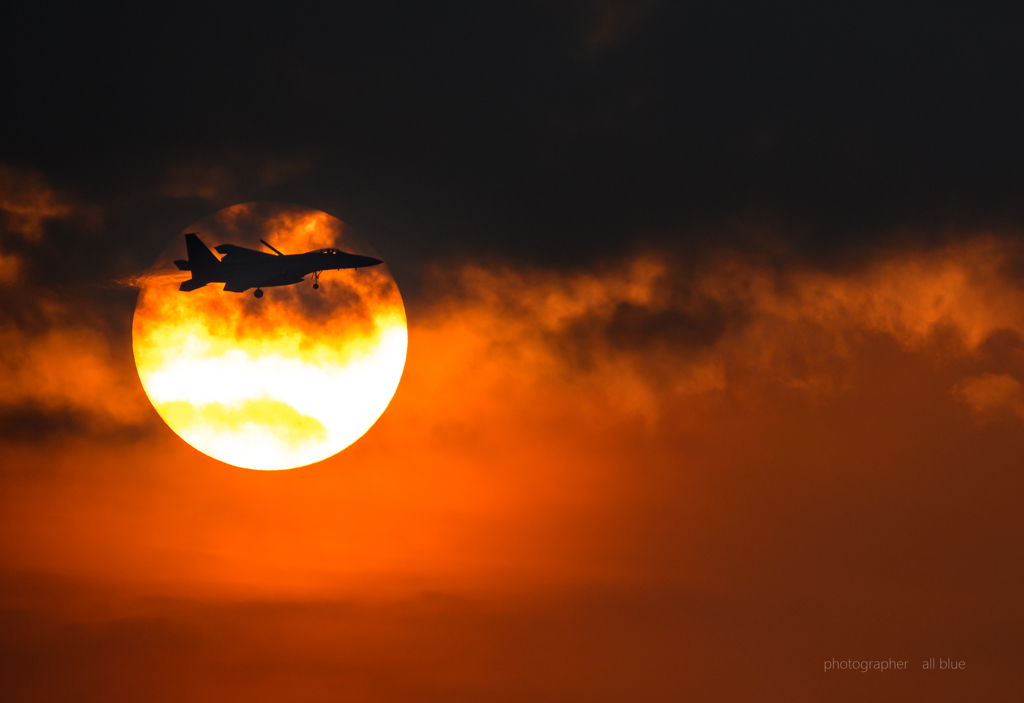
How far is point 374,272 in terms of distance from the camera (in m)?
87.2

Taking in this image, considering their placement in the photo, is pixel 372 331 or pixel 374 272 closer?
pixel 372 331

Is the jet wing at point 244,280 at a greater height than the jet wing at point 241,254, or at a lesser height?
lesser

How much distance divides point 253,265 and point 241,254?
218 centimetres

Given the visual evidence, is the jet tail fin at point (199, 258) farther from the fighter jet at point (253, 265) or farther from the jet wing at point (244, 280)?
the jet wing at point (244, 280)

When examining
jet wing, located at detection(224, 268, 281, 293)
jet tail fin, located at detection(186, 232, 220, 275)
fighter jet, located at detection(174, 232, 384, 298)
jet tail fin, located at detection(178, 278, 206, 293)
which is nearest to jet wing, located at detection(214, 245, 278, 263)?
fighter jet, located at detection(174, 232, 384, 298)

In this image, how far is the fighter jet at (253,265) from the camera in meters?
80.6

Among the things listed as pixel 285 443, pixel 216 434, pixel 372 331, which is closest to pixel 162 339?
pixel 216 434

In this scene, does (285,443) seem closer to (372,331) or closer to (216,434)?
(216,434)

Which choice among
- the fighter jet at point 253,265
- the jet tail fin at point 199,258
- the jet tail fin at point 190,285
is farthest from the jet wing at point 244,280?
the jet tail fin at point 199,258

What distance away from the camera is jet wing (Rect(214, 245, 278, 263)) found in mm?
79375

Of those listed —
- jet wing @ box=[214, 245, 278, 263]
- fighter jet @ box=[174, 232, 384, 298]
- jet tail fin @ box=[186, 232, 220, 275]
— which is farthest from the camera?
jet tail fin @ box=[186, 232, 220, 275]

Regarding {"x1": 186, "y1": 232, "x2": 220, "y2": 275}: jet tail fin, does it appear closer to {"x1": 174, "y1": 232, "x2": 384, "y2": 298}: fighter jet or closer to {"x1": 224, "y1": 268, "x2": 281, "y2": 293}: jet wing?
{"x1": 174, "y1": 232, "x2": 384, "y2": 298}: fighter jet

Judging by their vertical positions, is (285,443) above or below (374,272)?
below

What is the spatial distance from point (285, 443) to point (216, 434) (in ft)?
27.5
